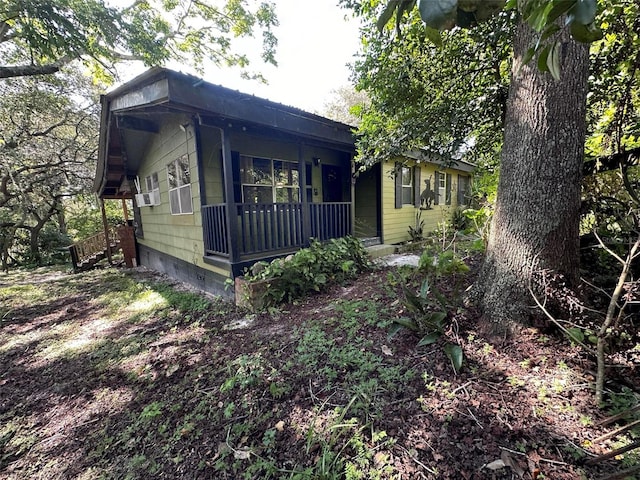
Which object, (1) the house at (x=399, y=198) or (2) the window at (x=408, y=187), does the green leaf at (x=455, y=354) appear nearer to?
(1) the house at (x=399, y=198)

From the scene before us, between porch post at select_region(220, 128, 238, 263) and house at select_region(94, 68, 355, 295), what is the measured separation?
2 cm

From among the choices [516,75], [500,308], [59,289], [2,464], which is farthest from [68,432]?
[59,289]

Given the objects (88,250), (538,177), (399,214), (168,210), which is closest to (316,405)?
(538,177)

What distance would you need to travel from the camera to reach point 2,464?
213 centimetres

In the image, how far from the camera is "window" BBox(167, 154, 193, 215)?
5.60m

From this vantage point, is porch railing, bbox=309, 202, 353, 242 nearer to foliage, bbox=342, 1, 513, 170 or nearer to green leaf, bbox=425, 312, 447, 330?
foliage, bbox=342, 1, 513, 170

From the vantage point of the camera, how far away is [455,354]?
6.79 feet

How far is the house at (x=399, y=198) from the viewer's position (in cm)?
734

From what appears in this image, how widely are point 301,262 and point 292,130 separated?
232cm

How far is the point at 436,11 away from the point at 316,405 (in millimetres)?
2320

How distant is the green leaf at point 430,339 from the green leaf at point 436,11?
2.23 m

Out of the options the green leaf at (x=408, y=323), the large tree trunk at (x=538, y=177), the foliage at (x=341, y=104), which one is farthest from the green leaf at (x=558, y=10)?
the foliage at (x=341, y=104)

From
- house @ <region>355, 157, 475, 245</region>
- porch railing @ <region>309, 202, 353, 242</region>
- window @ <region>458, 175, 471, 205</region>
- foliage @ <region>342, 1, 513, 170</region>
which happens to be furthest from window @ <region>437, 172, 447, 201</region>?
foliage @ <region>342, 1, 513, 170</region>

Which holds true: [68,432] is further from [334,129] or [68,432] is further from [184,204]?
[334,129]
